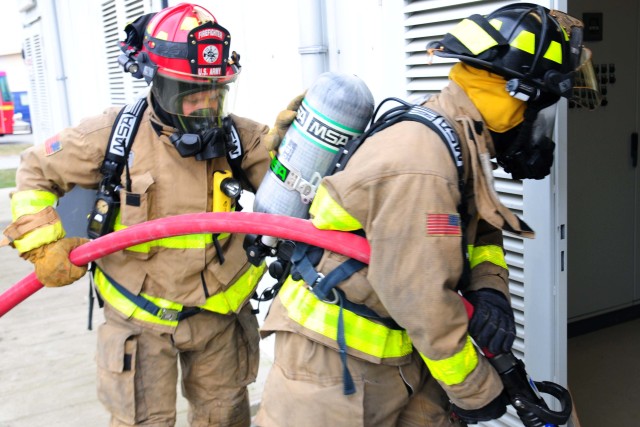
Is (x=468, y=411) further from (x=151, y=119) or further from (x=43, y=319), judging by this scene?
(x=43, y=319)

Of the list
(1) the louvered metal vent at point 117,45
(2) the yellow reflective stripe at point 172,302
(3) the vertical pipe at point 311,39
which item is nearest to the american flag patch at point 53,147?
(2) the yellow reflective stripe at point 172,302

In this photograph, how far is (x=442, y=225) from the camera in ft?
5.79

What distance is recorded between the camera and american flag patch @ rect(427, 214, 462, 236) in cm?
175

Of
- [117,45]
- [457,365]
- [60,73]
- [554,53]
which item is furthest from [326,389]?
[60,73]

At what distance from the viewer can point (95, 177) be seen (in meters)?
2.86

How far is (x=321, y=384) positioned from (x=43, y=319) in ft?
14.1

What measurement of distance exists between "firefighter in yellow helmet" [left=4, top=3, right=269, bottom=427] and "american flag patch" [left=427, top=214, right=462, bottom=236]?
125cm

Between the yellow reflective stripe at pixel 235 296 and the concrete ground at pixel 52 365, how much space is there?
4.10 ft

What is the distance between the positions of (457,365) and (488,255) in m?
0.56

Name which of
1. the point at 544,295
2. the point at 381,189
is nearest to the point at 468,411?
the point at 381,189

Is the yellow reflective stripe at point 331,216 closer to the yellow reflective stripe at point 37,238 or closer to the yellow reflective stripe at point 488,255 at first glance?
the yellow reflective stripe at point 488,255

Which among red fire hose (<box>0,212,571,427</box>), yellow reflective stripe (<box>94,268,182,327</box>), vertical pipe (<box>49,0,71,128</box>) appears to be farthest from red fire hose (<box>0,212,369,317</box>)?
vertical pipe (<box>49,0,71,128</box>)

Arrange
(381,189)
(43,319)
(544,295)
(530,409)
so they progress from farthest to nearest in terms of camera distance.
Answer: (43,319)
(544,295)
(530,409)
(381,189)

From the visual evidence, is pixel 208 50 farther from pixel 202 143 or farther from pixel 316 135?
pixel 316 135
